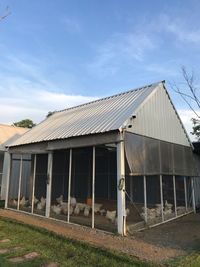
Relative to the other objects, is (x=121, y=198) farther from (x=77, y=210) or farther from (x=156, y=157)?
(x=77, y=210)

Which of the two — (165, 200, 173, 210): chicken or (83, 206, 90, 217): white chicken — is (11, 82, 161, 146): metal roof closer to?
(83, 206, 90, 217): white chicken

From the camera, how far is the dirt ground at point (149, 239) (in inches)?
265

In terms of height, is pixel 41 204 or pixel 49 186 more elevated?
pixel 49 186

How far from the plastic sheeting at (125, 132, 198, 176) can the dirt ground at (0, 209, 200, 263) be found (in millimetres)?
1908

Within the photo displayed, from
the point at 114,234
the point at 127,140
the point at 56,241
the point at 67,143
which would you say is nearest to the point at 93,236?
the point at 114,234

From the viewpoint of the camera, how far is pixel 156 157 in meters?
10.7

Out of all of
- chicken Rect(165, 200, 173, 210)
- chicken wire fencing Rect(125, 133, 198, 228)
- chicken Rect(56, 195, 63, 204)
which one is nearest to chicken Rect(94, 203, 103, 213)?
chicken Rect(56, 195, 63, 204)

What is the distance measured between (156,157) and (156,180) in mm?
895

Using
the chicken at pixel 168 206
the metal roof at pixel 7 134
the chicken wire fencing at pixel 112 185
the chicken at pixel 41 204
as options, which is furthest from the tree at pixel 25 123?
the chicken at pixel 168 206

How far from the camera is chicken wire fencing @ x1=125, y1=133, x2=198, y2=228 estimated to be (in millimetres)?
9359

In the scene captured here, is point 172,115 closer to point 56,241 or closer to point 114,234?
point 114,234

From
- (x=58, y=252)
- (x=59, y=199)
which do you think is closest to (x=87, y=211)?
(x=59, y=199)

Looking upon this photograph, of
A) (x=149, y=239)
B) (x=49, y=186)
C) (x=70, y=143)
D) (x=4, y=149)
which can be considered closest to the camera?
(x=149, y=239)

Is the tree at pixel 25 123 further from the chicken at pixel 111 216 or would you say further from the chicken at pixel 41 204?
the chicken at pixel 111 216
